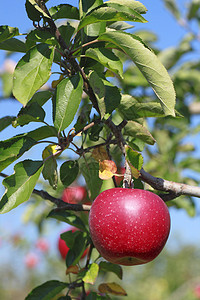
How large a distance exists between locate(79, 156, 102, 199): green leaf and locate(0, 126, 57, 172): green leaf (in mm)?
153

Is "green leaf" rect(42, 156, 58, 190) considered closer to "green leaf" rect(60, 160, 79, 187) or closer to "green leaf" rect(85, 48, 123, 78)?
"green leaf" rect(60, 160, 79, 187)

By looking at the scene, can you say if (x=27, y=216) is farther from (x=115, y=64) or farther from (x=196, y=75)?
(x=115, y=64)

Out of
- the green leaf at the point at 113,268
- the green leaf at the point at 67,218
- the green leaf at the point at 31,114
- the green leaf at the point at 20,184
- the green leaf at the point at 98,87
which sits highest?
the green leaf at the point at 98,87

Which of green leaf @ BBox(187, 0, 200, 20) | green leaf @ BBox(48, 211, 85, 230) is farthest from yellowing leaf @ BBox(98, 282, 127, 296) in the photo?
green leaf @ BBox(187, 0, 200, 20)

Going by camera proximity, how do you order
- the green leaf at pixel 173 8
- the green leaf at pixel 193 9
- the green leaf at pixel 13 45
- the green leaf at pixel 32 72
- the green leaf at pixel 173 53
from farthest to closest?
the green leaf at pixel 173 8 → the green leaf at pixel 193 9 → the green leaf at pixel 173 53 → the green leaf at pixel 13 45 → the green leaf at pixel 32 72

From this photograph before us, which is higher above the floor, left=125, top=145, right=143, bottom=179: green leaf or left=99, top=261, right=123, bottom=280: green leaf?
left=125, top=145, right=143, bottom=179: green leaf

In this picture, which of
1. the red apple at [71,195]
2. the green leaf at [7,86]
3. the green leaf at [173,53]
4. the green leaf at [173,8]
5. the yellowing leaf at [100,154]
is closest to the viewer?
the yellowing leaf at [100,154]

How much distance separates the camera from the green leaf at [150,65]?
2.40ft

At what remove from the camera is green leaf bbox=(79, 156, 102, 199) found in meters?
1.00

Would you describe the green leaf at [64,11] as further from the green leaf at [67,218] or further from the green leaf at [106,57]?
the green leaf at [67,218]

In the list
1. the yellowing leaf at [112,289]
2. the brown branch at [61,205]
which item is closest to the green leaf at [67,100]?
the brown branch at [61,205]

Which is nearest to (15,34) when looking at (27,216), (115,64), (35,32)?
(35,32)

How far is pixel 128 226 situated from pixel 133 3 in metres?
0.47

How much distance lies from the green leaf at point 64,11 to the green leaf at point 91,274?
2.00 ft
